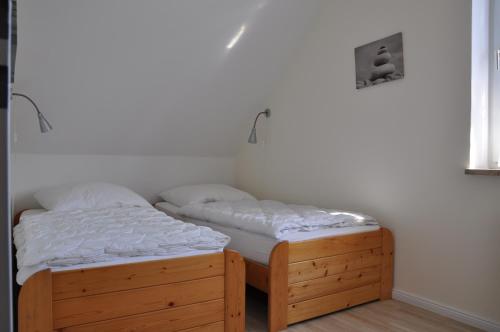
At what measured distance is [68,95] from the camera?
2.85m

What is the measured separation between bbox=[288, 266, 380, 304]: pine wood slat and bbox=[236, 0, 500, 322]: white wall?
0.25m

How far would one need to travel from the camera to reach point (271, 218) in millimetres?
2266

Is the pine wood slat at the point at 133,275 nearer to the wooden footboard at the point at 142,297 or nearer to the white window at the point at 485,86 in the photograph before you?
the wooden footboard at the point at 142,297

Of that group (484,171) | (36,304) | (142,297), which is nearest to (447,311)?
(484,171)

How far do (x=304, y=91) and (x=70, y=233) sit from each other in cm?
221

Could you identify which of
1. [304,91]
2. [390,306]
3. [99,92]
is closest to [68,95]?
[99,92]

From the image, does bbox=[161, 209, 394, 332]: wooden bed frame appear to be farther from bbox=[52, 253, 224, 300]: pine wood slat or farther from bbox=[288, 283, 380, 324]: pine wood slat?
bbox=[52, 253, 224, 300]: pine wood slat

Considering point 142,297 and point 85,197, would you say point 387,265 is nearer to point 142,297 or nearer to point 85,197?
point 142,297

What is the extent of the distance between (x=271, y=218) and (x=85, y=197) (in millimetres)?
1488

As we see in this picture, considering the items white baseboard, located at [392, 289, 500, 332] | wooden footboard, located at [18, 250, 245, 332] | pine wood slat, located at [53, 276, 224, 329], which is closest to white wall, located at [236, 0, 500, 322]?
white baseboard, located at [392, 289, 500, 332]

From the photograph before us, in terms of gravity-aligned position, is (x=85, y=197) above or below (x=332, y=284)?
above

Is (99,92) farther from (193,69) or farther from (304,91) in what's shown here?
(304,91)

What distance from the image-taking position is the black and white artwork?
2512 millimetres

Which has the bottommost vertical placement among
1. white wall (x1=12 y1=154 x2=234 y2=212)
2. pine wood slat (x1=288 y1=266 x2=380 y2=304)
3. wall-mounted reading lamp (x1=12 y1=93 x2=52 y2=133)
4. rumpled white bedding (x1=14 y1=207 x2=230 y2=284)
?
pine wood slat (x1=288 y1=266 x2=380 y2=304)
